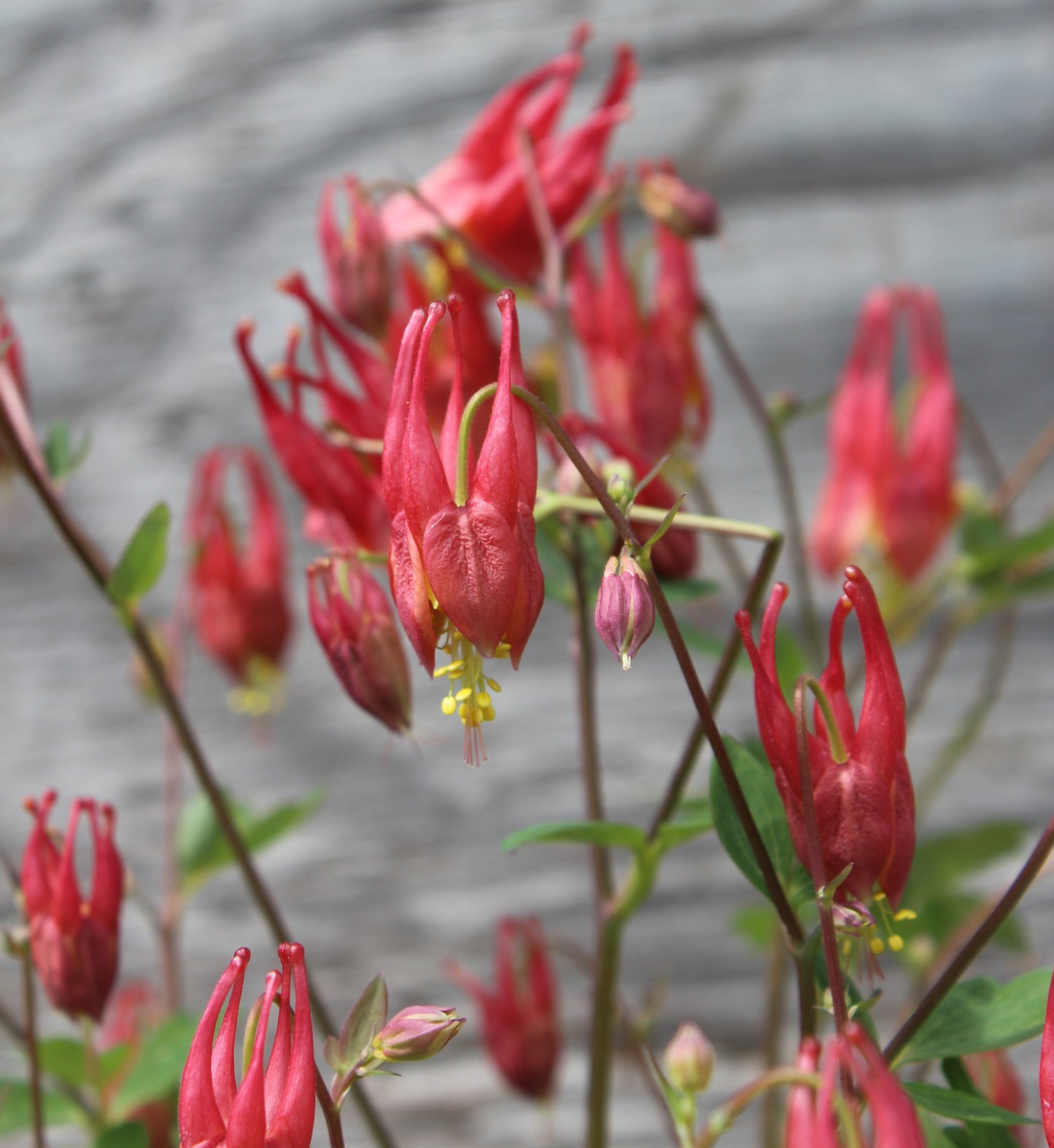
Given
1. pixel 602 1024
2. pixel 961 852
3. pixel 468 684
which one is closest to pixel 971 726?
pixel 961 852

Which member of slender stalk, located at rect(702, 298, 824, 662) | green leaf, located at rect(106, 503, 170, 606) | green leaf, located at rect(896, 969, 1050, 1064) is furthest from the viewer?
slender stalk, located at rect(702, 298, 824, 662)

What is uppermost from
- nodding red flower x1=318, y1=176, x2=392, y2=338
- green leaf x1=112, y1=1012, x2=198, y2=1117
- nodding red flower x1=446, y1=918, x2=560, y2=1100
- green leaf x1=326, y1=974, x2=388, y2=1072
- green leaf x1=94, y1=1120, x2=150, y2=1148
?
nodding red flower x1=318, y1=176, x2=392, y2=338

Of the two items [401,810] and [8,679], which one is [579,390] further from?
[8,679]

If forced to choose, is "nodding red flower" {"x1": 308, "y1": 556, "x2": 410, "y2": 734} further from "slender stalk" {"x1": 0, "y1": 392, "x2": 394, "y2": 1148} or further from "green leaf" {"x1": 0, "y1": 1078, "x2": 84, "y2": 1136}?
"green leaf" {"x1": 0, "y1": 1078, "x2": 84, "y2": 1136}

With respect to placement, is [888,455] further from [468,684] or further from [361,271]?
[468,684]

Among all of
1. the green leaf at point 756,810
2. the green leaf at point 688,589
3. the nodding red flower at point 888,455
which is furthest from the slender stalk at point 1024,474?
the green leaf at point 756,810

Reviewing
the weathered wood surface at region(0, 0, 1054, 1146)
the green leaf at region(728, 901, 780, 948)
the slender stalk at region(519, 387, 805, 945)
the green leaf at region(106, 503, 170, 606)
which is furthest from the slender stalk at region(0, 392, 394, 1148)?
the weathered wood surface at region(0, 0, 1054, 1146)
